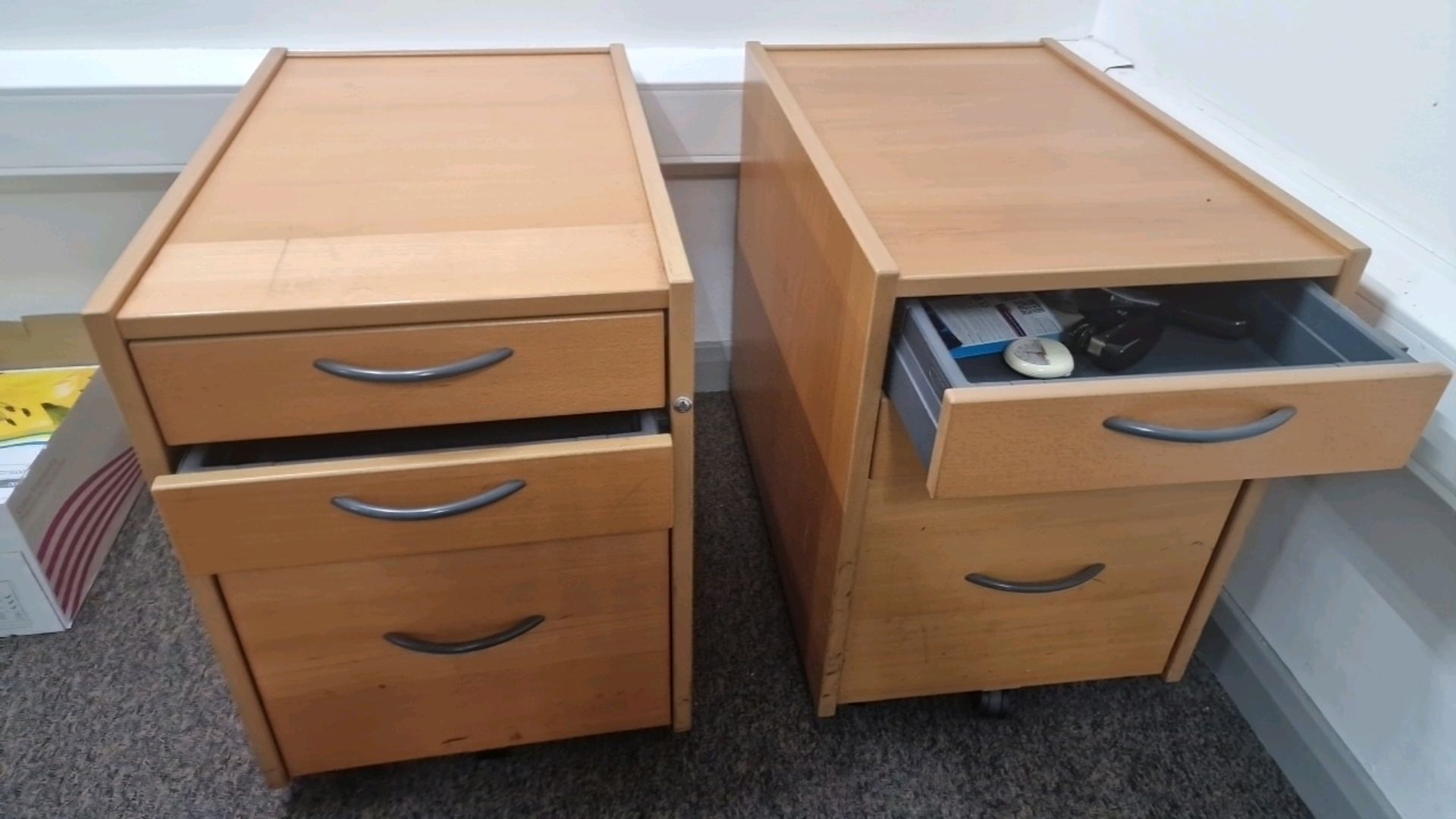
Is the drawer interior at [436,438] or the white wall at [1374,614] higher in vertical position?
the drawer interior at [436,438]

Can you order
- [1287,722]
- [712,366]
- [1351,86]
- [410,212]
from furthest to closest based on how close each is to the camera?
1. [712,366]
2. [1287,722]
3. [1351,86]
4. [410,212]

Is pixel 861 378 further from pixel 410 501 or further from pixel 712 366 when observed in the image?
pixel 712 366

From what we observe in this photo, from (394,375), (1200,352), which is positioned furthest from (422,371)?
(1200,352)

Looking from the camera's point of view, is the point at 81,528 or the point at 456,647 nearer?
the point at 456,647

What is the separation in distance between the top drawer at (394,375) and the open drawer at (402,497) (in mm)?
32

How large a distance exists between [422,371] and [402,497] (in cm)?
10

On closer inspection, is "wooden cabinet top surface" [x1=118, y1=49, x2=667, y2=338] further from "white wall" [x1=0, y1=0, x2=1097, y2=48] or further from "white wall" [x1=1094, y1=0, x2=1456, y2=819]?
"white wall" [x1=1094, y1=0, x2=1456, y2=819]

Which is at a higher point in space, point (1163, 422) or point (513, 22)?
point (513, 22)

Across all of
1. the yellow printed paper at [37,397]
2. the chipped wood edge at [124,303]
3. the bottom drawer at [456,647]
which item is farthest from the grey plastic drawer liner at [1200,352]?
the yellow printed paper at [37,397]

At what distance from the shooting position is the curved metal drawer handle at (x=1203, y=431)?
67 centimetres

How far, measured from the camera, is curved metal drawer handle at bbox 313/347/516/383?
2.26 ft

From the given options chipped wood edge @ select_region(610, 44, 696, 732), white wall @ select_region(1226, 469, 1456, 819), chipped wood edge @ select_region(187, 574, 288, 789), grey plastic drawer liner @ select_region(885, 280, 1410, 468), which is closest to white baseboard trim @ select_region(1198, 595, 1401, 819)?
white wall @ select_region(1226, 469, 1456, 819)

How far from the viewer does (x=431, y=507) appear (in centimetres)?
74

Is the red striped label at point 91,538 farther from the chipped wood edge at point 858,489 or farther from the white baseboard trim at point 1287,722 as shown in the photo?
the white baseboard trim at point 1287,722
